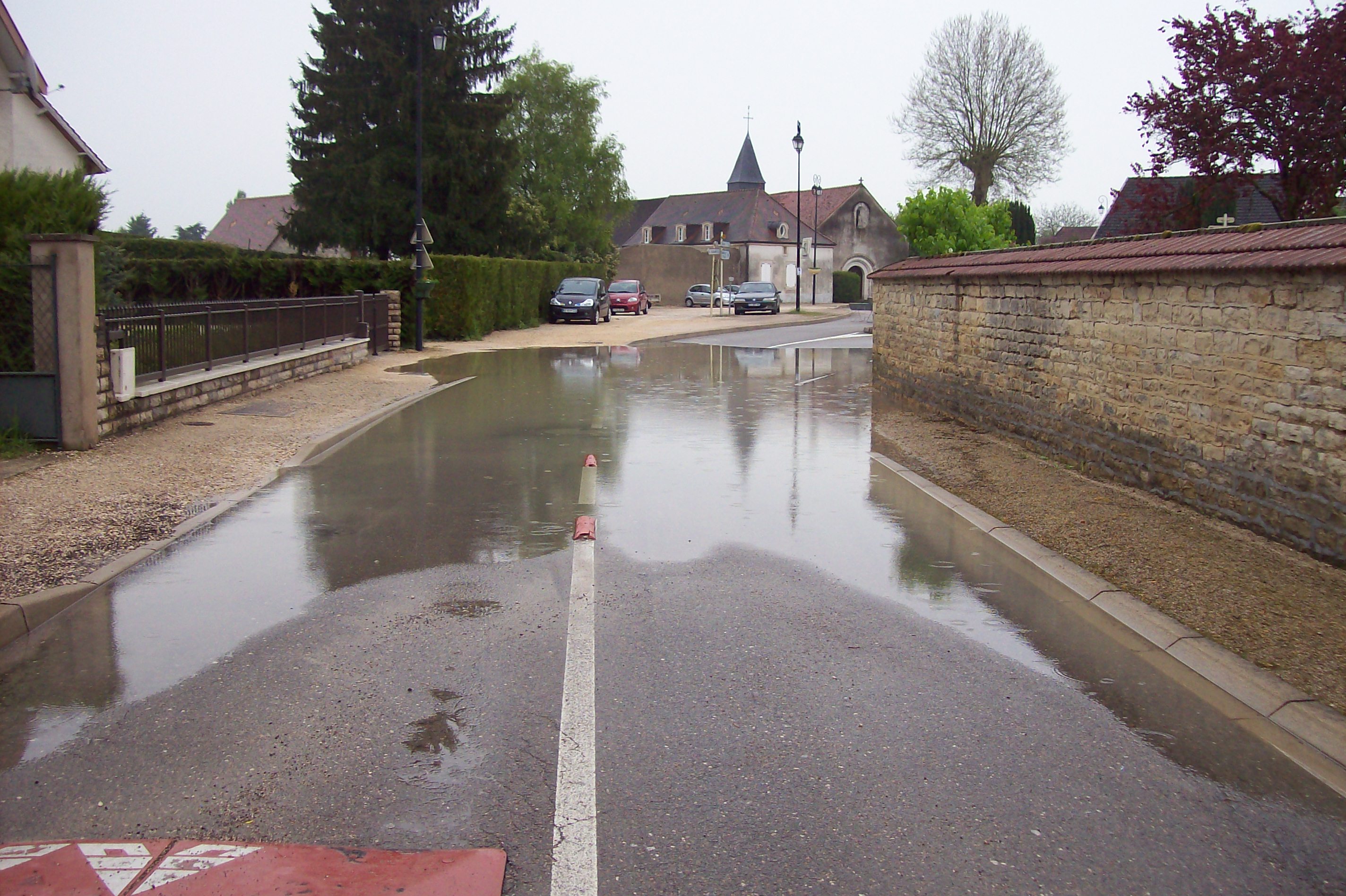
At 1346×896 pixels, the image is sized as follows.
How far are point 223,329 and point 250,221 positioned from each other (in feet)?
288

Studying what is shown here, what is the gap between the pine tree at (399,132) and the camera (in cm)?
4416

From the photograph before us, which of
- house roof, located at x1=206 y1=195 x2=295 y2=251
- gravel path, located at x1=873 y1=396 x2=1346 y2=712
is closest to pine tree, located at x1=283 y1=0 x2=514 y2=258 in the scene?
gravel path, located at x1=873 y1=396 x2=1346 y2=712

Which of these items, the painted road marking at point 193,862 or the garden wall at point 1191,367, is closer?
the painted road marking at point 193,862

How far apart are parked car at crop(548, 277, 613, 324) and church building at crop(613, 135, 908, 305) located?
33625 mm

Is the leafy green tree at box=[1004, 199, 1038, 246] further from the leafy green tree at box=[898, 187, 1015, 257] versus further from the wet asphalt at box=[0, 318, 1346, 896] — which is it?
the wet asphalt at box=[0, 318, 1346, 896]

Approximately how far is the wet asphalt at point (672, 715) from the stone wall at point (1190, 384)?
6.28 ft

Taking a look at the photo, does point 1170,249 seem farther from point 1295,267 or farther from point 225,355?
point 225,355

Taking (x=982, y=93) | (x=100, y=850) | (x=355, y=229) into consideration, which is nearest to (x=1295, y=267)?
(x=100, y=850)

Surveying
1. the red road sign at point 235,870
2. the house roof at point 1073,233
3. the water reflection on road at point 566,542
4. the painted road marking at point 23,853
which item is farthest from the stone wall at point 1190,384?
the house roof at point 1073,233

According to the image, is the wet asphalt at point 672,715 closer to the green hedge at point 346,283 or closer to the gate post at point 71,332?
the gate post at point 71,332

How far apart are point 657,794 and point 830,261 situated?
84.1 meters

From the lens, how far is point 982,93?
5912 cm

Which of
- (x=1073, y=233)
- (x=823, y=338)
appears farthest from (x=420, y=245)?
(x=1073, y=233)

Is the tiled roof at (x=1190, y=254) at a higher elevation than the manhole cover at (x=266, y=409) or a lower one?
higher
